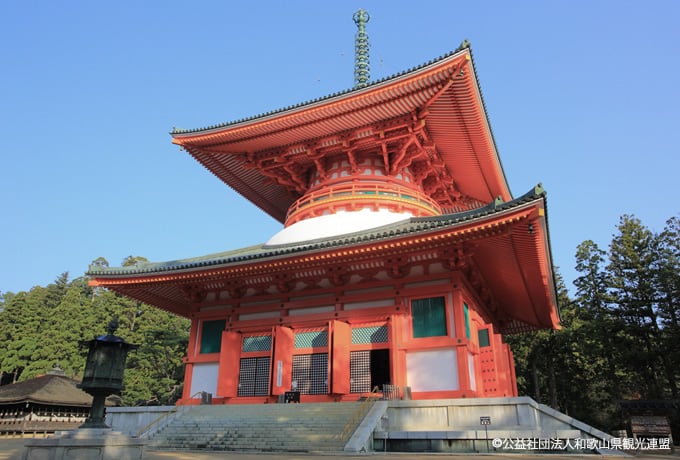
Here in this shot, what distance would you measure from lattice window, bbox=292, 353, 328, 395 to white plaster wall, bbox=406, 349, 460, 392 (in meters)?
2.78

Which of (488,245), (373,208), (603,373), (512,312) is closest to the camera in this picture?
(488,245)

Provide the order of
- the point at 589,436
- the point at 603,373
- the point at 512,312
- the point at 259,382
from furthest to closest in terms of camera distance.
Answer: the point at 603,373 < the point at 512,312 < the point at 259,382 < the point at 589,436

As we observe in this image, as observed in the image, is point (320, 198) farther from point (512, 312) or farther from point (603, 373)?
point (603, 373)

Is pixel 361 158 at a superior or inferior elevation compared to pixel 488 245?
superior

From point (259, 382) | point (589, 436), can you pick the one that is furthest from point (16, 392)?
point (589, 436)

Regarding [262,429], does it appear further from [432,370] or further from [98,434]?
[432,370]

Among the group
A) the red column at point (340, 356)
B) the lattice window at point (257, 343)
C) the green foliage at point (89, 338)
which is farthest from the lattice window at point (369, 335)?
the green foliage at point (89, 338)

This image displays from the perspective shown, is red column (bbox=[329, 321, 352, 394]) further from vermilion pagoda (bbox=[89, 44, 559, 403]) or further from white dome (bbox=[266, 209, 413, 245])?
white dome (bbox=[266, 209, 413, 245])

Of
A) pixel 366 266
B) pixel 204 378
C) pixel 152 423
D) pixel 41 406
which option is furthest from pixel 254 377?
pixel 41 406

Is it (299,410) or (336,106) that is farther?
(336,106)

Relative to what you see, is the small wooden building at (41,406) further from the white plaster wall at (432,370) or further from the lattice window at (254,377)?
the white plaster wall at (432,370)

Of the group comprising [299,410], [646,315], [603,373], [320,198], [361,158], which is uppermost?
[361,158]

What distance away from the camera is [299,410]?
511 inches

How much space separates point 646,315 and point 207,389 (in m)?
28.6
